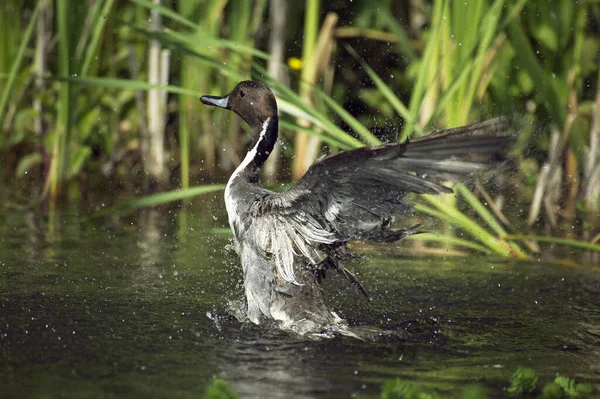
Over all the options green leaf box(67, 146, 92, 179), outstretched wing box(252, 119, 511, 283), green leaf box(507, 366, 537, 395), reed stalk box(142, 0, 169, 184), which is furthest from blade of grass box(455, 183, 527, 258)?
green leaf box(67, 146, 92, 179)

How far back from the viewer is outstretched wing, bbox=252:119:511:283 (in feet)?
13.8

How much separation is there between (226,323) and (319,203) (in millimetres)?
889

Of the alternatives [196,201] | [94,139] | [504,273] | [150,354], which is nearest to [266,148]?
[150,354]

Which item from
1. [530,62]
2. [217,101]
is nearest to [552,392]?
[217,101]

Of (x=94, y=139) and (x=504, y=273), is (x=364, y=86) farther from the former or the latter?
(x=504, y=273)

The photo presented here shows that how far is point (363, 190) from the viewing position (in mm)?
4512

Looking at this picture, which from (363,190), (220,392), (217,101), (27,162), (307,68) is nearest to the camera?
(220,392)

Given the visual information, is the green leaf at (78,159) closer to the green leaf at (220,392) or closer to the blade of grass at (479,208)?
the blade of grass at (479,208)

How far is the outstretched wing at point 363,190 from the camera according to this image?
4215 millimetres

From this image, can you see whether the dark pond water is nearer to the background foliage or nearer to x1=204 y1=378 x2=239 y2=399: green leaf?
x1=204 y1=378 x2=239 y2=399: green leaf

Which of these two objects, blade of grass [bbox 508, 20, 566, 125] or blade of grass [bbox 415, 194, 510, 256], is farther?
blade of grass [bbox 508, 20, 566, 125]

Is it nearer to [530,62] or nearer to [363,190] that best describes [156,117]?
[530,62]

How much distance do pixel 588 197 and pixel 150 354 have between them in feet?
14.2

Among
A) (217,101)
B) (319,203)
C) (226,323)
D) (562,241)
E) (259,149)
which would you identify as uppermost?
(217,101)
